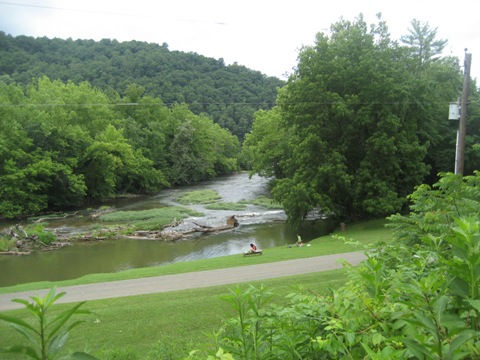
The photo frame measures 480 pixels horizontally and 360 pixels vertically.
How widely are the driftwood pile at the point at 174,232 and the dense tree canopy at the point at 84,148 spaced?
41.2 feet

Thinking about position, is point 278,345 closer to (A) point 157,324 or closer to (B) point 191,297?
(A) point 157,324

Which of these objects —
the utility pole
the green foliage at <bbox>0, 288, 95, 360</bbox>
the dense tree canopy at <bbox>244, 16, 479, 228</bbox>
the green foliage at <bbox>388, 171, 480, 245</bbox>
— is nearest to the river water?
the dense tree canopy at <bbox>244, 16, 479, 228</bbox>

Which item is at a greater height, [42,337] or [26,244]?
[42,337]

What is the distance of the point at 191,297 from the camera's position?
464 inches

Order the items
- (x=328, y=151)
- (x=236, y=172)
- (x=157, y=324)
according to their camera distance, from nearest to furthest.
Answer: (x=157, y=324), (x=328, y=151), (x=236, y=172)

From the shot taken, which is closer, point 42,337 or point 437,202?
point 42,337

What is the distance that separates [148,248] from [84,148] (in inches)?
992

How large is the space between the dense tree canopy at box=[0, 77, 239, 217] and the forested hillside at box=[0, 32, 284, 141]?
73.9ft

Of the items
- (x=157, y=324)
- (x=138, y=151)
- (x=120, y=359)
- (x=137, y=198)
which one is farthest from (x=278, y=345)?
(x=138, y=151)

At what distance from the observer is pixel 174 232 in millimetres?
27484

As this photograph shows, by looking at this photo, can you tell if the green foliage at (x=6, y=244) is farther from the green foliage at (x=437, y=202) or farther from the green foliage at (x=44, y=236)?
the green foliage at (x=437, y=202)

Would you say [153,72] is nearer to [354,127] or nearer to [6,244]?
[6,244]

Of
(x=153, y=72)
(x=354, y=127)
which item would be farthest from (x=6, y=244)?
(x=153, y=72)

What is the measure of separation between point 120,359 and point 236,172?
2995 inches
